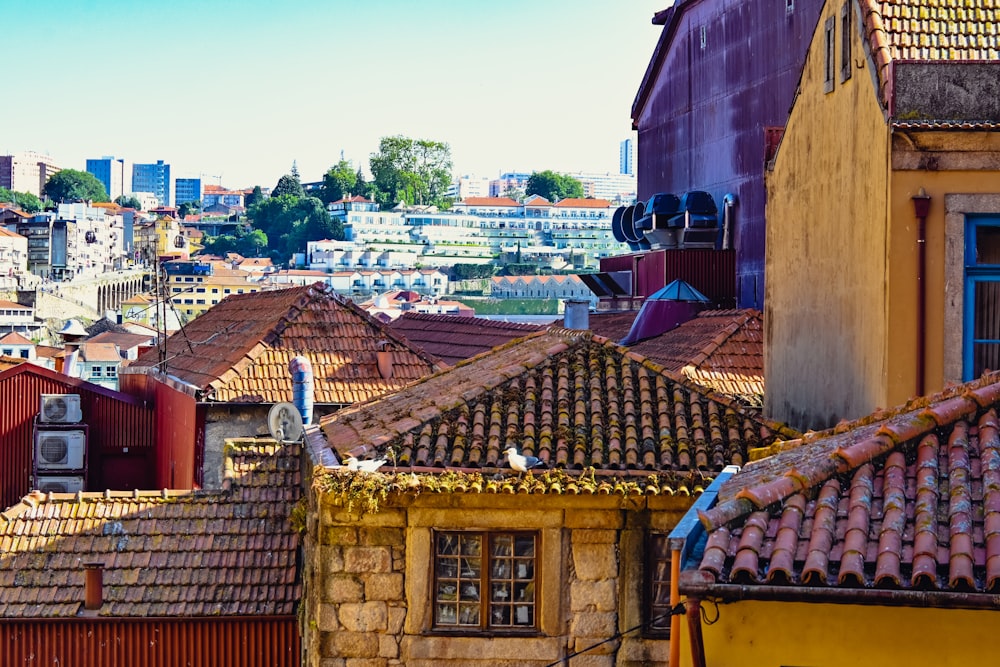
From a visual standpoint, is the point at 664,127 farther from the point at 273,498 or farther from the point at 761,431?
the point at 761,431

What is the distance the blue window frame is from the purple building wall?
11426 mm

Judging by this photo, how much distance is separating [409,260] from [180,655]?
565 feet

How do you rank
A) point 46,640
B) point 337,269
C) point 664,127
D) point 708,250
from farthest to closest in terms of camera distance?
point 337,269 → point 664,127 → point 708,250 → point 46,640

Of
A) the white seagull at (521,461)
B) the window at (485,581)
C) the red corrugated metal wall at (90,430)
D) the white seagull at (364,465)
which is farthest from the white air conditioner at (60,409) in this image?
the white seagull at (521,461)

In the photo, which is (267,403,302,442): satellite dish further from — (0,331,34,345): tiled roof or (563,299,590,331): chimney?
(0,331,34,345): tiled roof

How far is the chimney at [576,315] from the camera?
54.4ft

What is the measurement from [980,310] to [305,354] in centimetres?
1255

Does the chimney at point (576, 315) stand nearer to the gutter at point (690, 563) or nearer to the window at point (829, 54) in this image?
the window at point (829, 54)

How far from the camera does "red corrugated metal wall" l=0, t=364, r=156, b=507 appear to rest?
82.4 ft

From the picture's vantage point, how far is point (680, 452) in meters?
12.0

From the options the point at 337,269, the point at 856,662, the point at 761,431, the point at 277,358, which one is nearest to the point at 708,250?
the point at 277,358

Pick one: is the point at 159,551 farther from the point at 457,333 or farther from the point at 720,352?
the point at 457,333

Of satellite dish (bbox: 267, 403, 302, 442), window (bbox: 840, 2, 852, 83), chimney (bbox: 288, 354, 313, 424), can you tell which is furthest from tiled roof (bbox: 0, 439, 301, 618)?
window (bbox: 840, 2, 852, 83)

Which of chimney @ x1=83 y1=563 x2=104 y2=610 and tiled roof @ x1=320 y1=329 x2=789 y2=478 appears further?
chimney @ x1=83 y1=563 x2=104 y2=610
